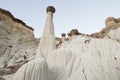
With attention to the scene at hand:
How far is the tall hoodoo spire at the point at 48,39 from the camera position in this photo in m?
7.29

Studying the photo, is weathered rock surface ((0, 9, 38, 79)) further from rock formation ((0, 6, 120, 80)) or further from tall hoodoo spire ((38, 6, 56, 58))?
rock formation ((0, 6, 120, 80))

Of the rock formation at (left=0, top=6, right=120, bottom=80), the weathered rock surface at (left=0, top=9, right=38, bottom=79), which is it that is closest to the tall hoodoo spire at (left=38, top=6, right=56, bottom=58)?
the rock formation at (left=0, top=6, right=120, bottom=80)

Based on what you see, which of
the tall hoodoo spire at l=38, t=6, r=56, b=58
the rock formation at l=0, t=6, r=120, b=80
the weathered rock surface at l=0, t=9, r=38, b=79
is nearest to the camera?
the rock formation at l=0, t=6, r=120, b=80

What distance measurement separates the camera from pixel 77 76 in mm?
4949

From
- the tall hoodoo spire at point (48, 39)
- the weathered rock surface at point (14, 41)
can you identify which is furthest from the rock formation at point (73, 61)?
the weathered rock surface at point (14, 41)

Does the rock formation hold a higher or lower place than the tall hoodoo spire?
lower

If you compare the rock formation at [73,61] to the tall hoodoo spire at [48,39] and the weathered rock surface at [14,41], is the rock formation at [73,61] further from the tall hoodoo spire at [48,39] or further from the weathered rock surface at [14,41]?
the weathered rock surface at [14,41]

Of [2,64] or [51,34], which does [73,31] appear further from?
[51,34]

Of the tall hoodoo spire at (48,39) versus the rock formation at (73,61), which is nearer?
the rock formation at (73,61)

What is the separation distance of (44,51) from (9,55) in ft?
37.9

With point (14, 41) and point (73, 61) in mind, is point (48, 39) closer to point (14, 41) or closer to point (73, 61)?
point (73, 61)

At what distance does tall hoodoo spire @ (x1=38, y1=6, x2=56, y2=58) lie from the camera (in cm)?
729

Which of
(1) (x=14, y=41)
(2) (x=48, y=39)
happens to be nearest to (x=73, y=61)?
(2) (x=48, y=39)

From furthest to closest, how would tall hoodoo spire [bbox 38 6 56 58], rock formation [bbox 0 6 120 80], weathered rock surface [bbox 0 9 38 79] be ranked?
weathered rock surface [bbox 0 9 38 79] < tall hoodoo spire [bbox 38 6 56 58] < rock formation [bbox 0 6 120 80]
